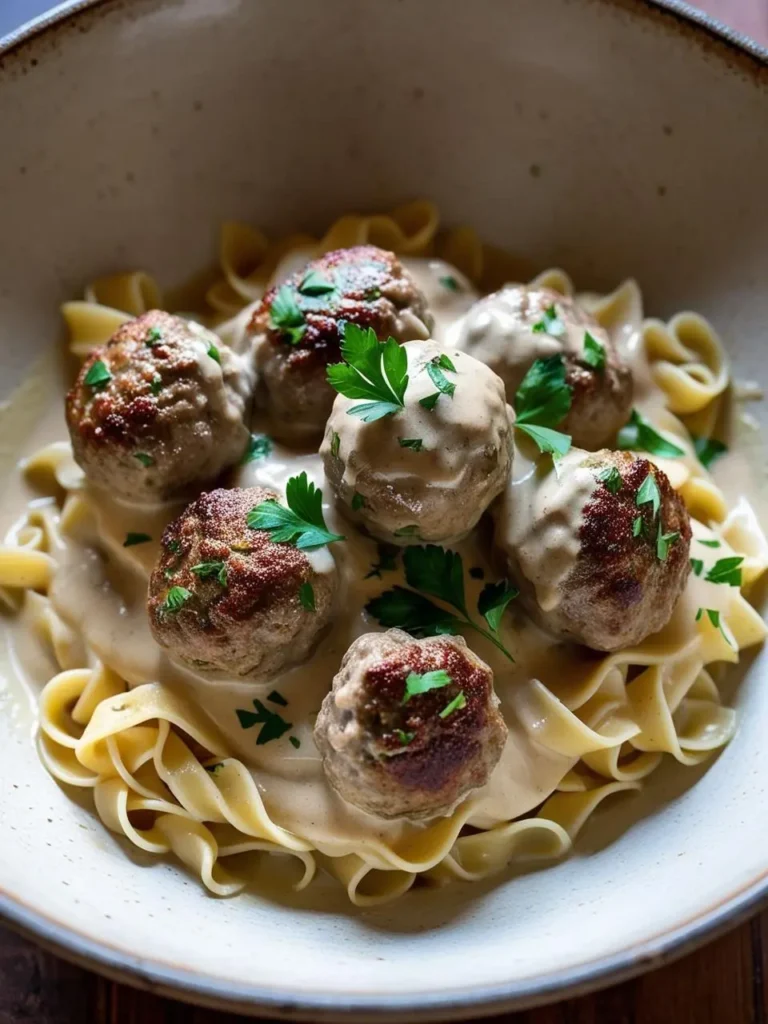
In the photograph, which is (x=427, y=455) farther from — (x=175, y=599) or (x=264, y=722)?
(x=264, y=722)

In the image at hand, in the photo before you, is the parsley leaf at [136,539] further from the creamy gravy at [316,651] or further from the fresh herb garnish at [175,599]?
the fresh herb garnish at [175,599]

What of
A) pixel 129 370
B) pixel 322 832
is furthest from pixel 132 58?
pixel 322 832

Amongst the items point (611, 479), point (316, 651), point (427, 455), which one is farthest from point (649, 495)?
point (316, 651)

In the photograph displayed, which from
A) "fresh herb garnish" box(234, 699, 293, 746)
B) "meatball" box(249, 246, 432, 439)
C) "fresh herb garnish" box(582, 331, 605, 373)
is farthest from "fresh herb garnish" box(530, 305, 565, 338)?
"fresh herb garnish" box(234, 699, 293, 746)

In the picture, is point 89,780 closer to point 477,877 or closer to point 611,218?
point 477,877

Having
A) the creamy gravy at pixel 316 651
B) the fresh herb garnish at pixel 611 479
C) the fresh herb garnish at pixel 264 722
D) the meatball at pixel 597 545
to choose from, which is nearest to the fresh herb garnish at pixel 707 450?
the creamy gravy at pixel 316 651

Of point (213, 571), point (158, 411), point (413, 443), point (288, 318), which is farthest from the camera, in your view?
point (288, 318)
